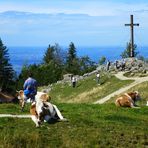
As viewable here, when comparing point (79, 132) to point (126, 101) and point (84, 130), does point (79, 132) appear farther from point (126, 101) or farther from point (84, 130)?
point (126, 101)

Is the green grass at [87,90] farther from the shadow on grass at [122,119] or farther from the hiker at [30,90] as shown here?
the shadow on grass at [122,119]

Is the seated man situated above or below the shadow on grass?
above

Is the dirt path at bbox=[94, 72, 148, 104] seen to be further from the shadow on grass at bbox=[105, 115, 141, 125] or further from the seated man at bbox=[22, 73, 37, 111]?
the shadow on grass at bbox=[105, 115, 141, 125]

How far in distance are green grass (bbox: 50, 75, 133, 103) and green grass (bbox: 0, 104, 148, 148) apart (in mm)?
33023

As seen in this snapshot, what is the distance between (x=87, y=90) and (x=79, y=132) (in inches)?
1720

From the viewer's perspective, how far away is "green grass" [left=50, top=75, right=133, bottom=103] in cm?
5931

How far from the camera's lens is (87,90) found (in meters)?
64.1

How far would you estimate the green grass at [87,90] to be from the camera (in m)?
59.3

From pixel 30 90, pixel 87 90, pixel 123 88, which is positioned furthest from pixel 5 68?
pixel 30 90

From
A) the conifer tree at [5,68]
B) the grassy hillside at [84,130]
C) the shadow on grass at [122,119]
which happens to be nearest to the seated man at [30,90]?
the grassy hillside at [84,130]

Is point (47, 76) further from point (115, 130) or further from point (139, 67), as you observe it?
point (115, 130)

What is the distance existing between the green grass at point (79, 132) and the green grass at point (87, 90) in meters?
33.0

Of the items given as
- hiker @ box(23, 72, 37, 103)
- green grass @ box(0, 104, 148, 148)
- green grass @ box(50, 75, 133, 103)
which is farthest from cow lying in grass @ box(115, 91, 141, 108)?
green grass @ box(50, 75, 133, 103)

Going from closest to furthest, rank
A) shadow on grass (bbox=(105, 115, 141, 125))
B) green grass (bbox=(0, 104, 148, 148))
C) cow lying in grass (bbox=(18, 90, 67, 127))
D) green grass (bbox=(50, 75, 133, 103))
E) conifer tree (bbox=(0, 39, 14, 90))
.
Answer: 1. green grass (bbox=(0, 104, 148, 148))
2. cow lying in grass (bbox=(18, 90, 67, 127))
3. shadow on grass (bbox=(105, 115, 141, 125))
4. green grass (bbox=(50, 75, 133, 103))
5. conifer tree (bbox=(0, 39, 14, 90))
